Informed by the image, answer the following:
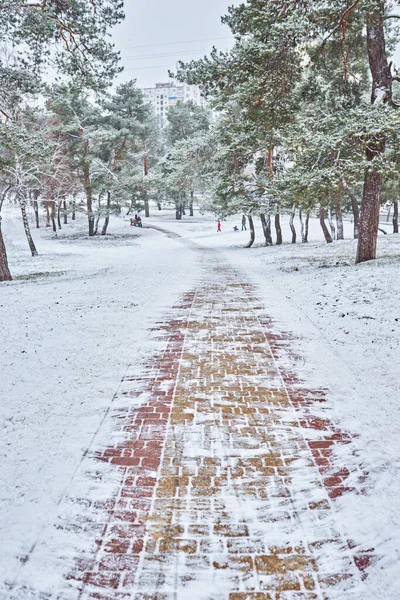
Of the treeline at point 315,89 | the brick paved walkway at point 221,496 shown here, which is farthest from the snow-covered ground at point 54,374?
the treeline at point 315,89

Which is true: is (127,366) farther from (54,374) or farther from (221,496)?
(221,496)

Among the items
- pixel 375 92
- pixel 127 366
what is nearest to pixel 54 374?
pixel 127 366

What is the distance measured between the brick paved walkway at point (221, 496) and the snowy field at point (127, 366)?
0.68 feet

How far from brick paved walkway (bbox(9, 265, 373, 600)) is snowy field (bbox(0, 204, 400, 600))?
209 mm

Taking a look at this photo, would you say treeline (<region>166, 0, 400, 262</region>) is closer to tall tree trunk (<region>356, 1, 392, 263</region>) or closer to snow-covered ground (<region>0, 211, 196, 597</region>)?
tall tree trunk (<region>356, 1, 392, 263</region>)

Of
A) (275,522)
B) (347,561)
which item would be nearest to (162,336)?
(275,522)

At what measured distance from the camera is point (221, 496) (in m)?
2.80

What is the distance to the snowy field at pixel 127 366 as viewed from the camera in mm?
2645

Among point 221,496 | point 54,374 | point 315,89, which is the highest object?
point 315,89

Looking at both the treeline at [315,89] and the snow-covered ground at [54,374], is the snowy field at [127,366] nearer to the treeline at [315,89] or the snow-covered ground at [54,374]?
the snow-covered ground at [54,374]

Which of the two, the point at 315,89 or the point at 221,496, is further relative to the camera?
the point at 315,89

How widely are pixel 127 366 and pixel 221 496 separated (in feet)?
8.13

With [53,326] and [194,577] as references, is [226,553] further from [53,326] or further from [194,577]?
[53,326]

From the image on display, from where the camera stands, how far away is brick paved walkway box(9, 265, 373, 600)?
2197mm
